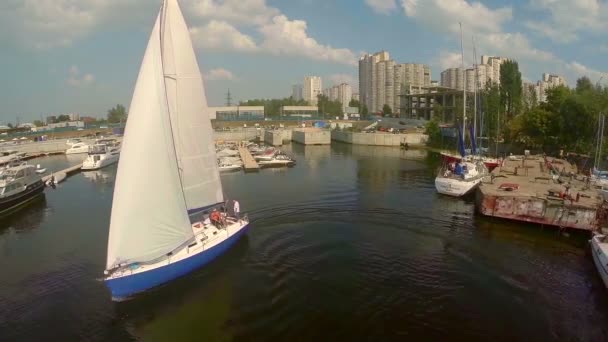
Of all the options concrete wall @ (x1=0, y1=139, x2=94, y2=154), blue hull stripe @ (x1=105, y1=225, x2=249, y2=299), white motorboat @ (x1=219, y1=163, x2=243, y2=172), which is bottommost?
blue hull stripe @ (x1=105, y1=225, x2=249, y2=299)

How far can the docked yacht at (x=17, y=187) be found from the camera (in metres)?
41.1

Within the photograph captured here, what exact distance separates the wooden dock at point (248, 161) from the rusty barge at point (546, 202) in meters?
35.4

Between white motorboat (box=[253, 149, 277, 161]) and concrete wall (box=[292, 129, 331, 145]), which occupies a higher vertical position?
concrete wall (box=[292, 129, 331, 145])

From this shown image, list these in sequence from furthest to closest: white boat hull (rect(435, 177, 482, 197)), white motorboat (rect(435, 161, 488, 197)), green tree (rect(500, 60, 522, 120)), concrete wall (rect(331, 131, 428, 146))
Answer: concrete wall (rect(331, 131, 428, 146)) → green tree (rect(500, 60, 522, 120)) → white motorboat (rect(435, 161, 488, 197)) → white boat hull (rect(435, 177, 482, 197))

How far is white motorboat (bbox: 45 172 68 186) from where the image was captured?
54844mm

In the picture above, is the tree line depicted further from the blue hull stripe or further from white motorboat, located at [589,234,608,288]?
the blue hull stripe

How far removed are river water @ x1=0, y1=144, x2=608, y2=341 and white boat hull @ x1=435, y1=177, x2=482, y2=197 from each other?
5.30 metres

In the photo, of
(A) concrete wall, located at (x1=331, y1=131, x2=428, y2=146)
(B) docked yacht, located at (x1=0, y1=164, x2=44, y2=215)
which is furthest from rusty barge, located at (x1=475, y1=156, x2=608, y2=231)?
(A) concrete wall, located at (x1=331, y1=131, x2=428, y2=146)

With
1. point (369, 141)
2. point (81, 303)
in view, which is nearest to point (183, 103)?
point (81, 303)

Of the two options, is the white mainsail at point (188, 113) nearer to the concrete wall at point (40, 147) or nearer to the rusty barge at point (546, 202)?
the rusty barge at point (546, 202)

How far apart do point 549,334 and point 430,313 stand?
16.8 ft

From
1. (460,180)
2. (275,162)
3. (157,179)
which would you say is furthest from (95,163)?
(460,180)

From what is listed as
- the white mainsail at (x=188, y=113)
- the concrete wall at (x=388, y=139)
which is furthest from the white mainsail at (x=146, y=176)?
the concrete wall at (x=388, y=139)

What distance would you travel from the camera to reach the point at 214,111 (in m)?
186
